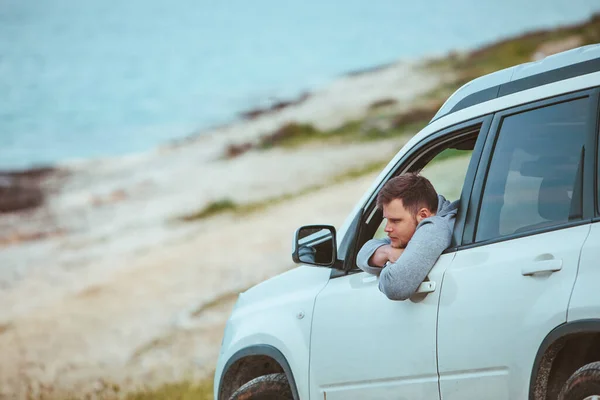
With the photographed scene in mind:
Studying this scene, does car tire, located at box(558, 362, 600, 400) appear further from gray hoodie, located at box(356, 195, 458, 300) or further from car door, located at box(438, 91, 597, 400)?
gray hoodie, located at box(356, 195, 458, 300)

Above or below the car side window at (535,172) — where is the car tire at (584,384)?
below

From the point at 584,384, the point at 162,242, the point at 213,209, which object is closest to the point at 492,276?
the point at 584,384

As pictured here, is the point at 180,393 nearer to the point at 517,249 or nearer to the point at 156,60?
the point at 517,249

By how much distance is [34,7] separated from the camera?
81.1 ft

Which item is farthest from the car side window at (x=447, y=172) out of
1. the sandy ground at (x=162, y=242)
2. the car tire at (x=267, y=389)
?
the sandy ground at (x=162, y=242)

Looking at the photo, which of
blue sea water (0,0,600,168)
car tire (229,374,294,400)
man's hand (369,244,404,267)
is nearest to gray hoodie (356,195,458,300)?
man's hand (369,244,404,267)

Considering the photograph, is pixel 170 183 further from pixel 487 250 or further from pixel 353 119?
pixel 487 250

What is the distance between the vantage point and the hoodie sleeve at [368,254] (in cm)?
371

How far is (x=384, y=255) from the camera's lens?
12.0ft

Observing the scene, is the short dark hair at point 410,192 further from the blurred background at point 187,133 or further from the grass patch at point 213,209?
the grass patch at point 213,209

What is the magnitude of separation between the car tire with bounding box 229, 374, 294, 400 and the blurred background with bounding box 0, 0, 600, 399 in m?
13.8

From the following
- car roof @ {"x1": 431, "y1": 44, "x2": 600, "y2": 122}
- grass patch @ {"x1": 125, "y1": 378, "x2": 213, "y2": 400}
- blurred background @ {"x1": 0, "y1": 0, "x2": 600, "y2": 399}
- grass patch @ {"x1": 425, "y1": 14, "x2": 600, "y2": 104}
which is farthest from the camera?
blurred background @ {"x1": 0, "y1": 0, "x2": 600, "y2": 399}

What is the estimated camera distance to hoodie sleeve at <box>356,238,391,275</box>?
371 centimetres

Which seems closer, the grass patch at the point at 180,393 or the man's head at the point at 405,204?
the man's head at the point at 405,204
